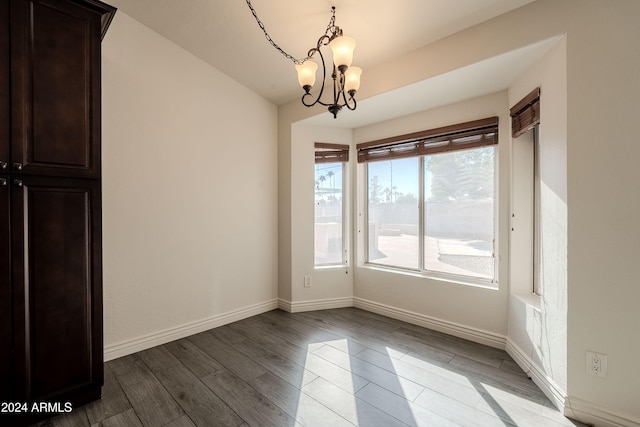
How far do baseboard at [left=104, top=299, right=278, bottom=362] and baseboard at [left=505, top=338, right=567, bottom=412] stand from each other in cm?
249

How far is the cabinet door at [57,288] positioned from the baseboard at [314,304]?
192cm

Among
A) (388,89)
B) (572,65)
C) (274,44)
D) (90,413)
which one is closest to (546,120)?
(572,65)

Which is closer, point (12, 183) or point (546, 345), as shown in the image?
point (12, 183)

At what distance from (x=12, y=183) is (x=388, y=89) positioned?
2667mm

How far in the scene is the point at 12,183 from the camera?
1.46 m

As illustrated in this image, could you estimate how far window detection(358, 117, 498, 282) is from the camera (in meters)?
2.67

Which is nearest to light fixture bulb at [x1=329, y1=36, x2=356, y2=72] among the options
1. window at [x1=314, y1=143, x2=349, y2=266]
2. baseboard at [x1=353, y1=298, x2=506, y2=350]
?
window at [x1=314, y1=143, x2=349, y2=266]

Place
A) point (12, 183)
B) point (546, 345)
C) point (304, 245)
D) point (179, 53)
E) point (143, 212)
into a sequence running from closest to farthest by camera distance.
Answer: point (12, 183)
point (546, 345)
point (143, 212)
point (179, 53)
point (304, 245)

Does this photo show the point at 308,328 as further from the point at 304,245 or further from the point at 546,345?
the point at 546,345

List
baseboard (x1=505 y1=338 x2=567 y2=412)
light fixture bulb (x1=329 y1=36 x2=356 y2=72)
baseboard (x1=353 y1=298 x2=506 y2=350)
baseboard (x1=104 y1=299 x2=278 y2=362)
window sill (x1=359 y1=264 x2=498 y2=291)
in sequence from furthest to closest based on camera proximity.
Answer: window sill (x1=359 y1=264 x2=498 y2=291) < baseboard (x1=353 y1=298 x2=506 y2=350) < baseboard (x1=104 y1=299 x2=278 y2=362) < baseboard (x1=505 y1=338 x2=567 y2=412) < light fixture bulb (x1=329 y1=36 x2=356 y2=72)

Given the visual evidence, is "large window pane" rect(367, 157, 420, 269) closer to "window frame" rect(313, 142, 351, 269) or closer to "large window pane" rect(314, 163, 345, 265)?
"window frame" rect(313, 142, 351, 269)

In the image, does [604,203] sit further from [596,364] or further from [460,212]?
[460,212]

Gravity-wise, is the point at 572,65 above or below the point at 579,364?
above

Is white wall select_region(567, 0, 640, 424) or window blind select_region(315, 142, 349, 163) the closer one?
white wall select_region(567, 0, 640, 424)
